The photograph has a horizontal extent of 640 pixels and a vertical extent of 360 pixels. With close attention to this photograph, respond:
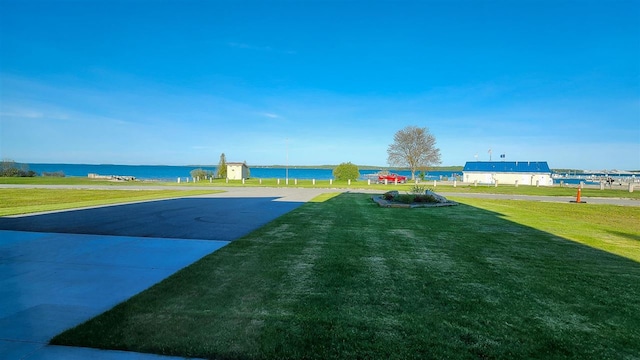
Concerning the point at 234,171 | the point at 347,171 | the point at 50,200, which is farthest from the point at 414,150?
the point at 50,200

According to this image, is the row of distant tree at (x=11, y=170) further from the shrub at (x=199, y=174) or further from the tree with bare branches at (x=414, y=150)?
the tree with bare branches at (x=414, y=150)

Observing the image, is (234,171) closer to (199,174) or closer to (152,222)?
(199,174)

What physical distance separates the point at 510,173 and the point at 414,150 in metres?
16.4

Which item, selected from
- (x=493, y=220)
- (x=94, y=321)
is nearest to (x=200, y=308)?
(x=94, y=321)

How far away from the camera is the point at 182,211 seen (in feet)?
42.6

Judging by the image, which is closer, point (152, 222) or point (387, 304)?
point (387, 304)

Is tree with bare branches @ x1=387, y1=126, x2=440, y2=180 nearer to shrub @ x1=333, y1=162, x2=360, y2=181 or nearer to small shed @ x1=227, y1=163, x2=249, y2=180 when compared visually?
shrub @ x1=333, y1=162, x2=360, y2=181

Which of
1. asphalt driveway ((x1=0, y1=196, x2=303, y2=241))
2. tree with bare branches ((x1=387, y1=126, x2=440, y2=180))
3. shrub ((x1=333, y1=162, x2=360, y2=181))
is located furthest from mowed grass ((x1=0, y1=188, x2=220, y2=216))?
tree with bare branches ((x1=387, y1=126, x2=440, y2=180))

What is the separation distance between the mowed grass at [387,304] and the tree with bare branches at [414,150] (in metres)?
48.0

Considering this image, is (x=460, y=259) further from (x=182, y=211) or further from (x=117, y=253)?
(x=182, y=211)

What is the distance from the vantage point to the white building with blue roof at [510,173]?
52.9 m

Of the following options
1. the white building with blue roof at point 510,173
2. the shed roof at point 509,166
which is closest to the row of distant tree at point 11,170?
the white building with blue roof at point 510,173

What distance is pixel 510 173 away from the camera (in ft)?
180

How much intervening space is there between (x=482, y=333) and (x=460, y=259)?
126 inches
